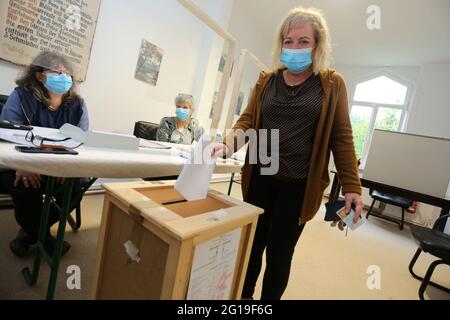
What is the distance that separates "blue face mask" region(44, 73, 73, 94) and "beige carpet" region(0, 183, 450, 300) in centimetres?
87

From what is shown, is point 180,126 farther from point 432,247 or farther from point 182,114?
point 432,247

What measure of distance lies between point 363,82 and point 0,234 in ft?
17.3

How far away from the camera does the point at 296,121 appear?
0.89 metres

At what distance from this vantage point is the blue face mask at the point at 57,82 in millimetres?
1284

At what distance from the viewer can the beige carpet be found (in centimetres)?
117

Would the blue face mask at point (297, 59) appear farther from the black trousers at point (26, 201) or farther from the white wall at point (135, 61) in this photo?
the white wall at point (135, 61)

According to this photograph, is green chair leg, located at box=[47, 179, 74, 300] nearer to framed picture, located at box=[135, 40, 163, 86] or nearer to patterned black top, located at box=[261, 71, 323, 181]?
patterned black top, located at box=[261, 71, 323, 181]

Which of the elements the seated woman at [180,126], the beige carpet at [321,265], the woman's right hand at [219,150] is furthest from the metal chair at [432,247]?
the seated woman at [180,126]

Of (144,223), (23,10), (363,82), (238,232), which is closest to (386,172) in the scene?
(363,82)

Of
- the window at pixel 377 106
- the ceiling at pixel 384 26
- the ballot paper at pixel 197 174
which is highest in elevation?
the ceiling at pixel 384 26

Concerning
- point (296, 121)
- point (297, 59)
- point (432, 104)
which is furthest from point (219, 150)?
point (432, 104)

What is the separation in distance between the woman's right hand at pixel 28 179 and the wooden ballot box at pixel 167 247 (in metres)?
0.63

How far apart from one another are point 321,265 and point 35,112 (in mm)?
2047
